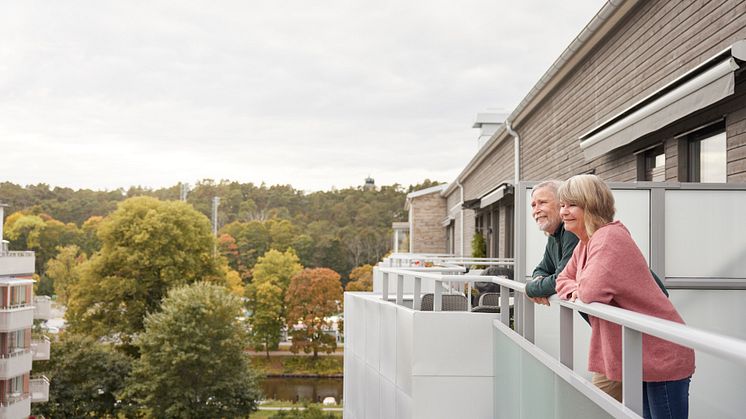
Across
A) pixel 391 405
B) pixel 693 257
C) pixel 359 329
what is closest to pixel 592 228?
pixel 693 257

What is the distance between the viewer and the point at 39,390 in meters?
29.4

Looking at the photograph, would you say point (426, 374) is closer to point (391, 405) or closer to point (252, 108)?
point (391, 405)

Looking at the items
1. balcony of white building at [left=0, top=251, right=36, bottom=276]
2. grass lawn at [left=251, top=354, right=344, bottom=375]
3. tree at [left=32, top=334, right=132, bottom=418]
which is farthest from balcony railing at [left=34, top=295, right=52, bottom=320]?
grass lawn at [left=251, top=354, right=344, bottom=375]

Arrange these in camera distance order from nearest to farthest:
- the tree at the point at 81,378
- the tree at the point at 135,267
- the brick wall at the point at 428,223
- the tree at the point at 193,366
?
the tree at the point at 193,366
the tree at the point at 81,378
the tree at the point at 135,267
the brick wall at the point at 428,223

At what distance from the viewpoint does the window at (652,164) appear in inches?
338

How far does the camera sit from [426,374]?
772 centimetres

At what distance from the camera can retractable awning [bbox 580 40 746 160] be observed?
598 centimetres

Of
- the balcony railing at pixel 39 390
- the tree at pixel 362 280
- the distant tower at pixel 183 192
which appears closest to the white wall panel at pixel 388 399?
the balcony railing at pixel 39 390

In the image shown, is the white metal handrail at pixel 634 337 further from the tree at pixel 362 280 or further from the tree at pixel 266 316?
the tree at pixel 362 280

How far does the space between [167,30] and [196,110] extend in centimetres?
1484

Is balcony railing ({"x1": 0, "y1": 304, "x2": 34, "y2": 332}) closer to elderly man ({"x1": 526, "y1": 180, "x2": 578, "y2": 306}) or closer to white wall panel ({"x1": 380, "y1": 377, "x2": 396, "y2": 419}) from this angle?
white wall panel ({"x1": 380, "y1": 377, "x2": 396, "y2": 419})

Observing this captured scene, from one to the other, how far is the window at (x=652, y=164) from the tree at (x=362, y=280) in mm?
47804

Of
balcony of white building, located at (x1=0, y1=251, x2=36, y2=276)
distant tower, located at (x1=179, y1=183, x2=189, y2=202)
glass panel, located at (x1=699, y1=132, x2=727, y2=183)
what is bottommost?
balcony of white building, located at (x1=0, y1=251, x2=36, y2=276)

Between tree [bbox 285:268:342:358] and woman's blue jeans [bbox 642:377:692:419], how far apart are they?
49237 millimetres
